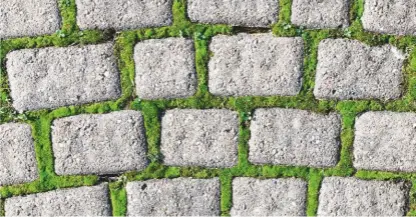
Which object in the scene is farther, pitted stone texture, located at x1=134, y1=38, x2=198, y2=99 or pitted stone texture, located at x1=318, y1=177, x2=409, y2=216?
pitted stone texture, located at x1=318, y1=177, x2=409, y2=216

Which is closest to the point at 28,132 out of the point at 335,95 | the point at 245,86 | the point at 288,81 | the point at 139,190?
the point at 139,190

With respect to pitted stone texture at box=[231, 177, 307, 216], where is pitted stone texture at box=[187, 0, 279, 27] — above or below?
above

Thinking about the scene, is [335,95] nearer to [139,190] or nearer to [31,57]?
[139,190]

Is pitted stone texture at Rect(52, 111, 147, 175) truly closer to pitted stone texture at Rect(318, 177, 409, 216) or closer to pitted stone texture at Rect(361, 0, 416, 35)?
pitted stone texture at Rect(318, 177, 409, 216)

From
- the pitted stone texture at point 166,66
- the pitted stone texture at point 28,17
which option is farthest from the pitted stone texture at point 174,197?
the pitted stone texture at point 28,17

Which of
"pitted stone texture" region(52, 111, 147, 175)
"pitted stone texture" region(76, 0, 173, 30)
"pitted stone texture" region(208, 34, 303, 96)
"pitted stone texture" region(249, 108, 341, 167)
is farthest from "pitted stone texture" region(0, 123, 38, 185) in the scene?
"pitted stone texture" region(249, 108, 341, 167)

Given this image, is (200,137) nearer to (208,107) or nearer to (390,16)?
(208,107)
